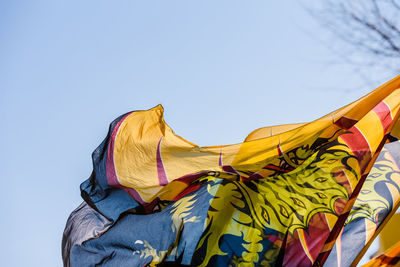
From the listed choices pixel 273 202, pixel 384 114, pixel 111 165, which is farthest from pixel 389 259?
pixel 111 165

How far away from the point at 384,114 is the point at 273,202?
1.01 metres

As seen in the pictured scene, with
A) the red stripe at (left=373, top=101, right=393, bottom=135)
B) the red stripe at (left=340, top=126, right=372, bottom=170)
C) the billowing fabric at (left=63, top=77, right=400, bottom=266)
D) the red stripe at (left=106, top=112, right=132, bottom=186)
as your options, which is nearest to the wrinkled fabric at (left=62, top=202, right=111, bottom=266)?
the billowing fabric at (left=63, top=77, right=400, bottom=266)

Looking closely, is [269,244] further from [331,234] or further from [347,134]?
[347,134]

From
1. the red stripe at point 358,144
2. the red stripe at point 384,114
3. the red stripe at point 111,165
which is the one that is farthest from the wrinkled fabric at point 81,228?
the red stripe at point 384,114

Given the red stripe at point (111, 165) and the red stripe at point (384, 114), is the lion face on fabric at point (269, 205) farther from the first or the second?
the red stripe at point (111, 165)

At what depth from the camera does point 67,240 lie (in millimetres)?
3689

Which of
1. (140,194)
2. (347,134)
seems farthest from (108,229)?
(347,134)

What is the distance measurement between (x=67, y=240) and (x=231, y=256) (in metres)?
1.58

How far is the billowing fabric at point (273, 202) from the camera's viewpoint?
2.84 meters

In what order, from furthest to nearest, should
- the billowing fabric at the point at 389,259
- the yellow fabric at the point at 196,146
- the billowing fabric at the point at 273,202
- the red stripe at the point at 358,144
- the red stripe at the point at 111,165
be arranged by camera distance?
the red stripe at the point at 111,165, the yellow fabric at the point at 196,146, the red stripe at the point at 358,144, the billowing fabric at the point at 273,202, the billowing fabric at the point at 389,259

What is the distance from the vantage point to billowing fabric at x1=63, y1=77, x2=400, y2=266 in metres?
2.84

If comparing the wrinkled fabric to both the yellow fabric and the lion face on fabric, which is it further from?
the lion face on fabric

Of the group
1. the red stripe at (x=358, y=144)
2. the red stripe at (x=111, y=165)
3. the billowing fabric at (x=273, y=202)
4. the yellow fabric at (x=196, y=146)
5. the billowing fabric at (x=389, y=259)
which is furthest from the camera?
the red stripe at (x=111, y=165)

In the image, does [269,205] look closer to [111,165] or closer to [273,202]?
[273,202]
